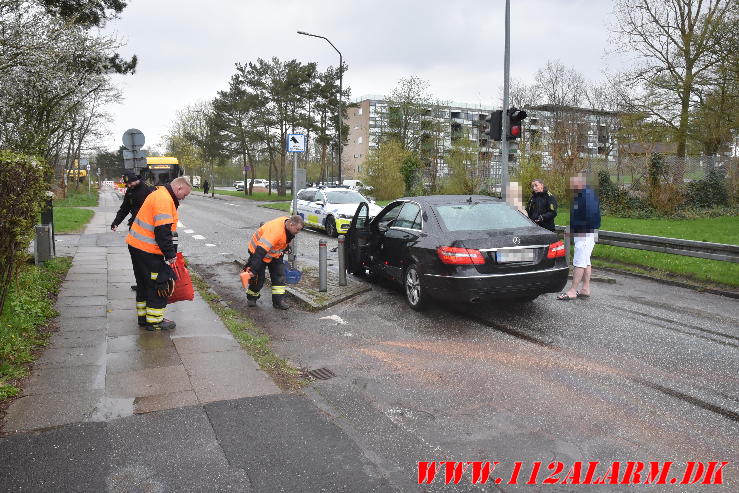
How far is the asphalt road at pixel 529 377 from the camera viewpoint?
3.76 m

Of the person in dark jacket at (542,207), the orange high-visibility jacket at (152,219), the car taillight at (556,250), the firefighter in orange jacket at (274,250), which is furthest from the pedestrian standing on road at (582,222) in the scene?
the orange high-visibility jacket at (152,219)

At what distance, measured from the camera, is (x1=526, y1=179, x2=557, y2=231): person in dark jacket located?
9203 mm

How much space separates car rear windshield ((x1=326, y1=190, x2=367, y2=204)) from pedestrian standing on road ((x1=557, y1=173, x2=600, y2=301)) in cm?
1104

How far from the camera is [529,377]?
16.5 feet

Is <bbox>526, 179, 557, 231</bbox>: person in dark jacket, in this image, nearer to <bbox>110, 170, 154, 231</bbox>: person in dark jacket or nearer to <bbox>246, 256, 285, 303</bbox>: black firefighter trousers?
<bbox>246, 256, 285, 303</bbox>: black firefighter trousers

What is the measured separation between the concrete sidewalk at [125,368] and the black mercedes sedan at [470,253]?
251 centimetres

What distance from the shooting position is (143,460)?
345cm

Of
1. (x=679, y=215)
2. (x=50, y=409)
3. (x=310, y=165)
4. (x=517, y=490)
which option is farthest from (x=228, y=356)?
(x=310, y=165)

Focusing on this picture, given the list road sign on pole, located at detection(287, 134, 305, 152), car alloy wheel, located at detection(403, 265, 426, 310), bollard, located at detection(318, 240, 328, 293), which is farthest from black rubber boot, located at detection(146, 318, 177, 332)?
road sign on pole, located at detection(287, 134, 305, 152)

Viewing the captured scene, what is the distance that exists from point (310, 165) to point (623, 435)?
199ft

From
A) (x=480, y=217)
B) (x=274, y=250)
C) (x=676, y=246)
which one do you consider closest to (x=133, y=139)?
(x=274, y=250)

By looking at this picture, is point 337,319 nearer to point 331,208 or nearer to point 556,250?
point 556,250

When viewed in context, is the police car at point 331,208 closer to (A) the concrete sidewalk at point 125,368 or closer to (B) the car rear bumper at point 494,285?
(A) the concrete sidewalk at point 125,368

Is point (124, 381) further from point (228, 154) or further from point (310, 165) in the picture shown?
point (310, 165)
